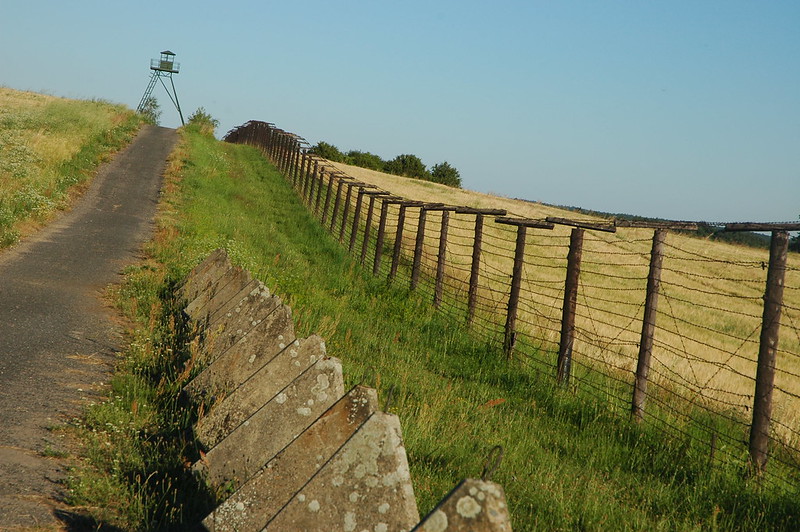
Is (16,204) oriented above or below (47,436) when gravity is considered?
above

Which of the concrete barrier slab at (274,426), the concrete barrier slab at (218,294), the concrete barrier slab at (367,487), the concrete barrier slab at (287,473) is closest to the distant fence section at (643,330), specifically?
the concrete barrier slab at (218,294)

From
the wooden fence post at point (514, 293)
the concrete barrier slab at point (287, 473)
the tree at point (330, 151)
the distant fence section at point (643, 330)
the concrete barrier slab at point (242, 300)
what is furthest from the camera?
the tree at point (330, 151)

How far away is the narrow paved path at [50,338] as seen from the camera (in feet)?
14.3

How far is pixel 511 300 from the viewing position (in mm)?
11422

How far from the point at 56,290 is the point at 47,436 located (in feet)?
18.0

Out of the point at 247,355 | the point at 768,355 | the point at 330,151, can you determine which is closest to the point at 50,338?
the point at 247,355

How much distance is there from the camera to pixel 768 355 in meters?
6.69

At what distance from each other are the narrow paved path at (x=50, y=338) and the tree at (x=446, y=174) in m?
70.8

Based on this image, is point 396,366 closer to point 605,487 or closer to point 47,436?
point 605,487

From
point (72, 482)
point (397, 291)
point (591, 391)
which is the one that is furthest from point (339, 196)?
point (72, 482)

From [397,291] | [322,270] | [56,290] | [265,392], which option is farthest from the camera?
[322,270]

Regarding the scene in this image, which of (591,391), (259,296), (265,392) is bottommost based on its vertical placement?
(591,391)

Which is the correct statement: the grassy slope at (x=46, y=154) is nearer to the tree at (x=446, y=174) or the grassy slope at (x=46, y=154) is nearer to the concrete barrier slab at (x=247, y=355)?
the concrete barrier slab at (x=247, y=355)

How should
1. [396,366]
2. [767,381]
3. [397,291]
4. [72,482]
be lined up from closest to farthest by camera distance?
1. [72,482]
2. [767,381]
3. [396,366]
4. [397,291]
